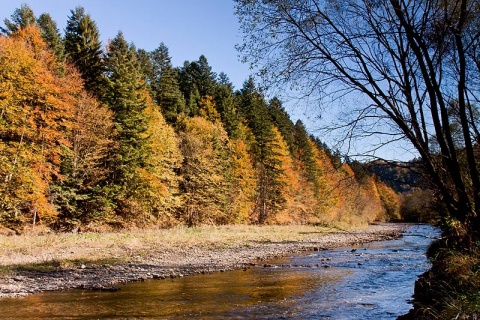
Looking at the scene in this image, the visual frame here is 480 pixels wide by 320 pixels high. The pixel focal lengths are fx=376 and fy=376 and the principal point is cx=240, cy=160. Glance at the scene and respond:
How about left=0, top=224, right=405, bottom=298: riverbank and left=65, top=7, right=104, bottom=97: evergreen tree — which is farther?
left=65, top=7, right=104, bottom=97: evergreen tree

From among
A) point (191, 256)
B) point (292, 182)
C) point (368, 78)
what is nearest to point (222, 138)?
point (292, 182)

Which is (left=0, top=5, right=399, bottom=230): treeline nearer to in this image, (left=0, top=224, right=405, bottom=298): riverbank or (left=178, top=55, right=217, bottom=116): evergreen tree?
(left=178, top=55, right=217, bottom=116): evergreen tree

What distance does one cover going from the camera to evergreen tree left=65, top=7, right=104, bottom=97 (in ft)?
129

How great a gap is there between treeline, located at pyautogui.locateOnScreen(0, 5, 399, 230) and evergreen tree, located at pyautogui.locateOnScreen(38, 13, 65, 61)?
0.19 meters

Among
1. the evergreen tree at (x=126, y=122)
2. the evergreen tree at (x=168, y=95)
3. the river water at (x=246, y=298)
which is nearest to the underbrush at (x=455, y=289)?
the river water at (x=246, y=298)

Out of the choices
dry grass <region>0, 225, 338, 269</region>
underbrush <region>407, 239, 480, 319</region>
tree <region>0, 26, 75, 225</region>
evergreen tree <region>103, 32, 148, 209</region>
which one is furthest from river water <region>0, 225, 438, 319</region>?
evergreen tree <region>103, 32, 148, 209</region>

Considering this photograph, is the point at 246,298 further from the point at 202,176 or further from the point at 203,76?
the point at 203,76

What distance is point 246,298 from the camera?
37.7 feet

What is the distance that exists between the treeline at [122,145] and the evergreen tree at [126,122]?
10 centimetres

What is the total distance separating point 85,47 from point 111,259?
31.4 metres

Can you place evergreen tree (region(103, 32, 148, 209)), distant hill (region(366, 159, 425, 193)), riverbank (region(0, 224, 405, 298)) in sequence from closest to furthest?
distant hill (region(366, 159, 425, 193)) → riverbank (region(0, 224, 405, 298)) → evergreen tree (region(103, 32, 148, 209))

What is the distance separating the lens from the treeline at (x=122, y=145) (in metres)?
24.8

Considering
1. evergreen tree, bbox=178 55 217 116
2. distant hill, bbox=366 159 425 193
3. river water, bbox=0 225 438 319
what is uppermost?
evergreen tree, bbox=178 55 217 116

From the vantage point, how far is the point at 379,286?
13.9 metres
